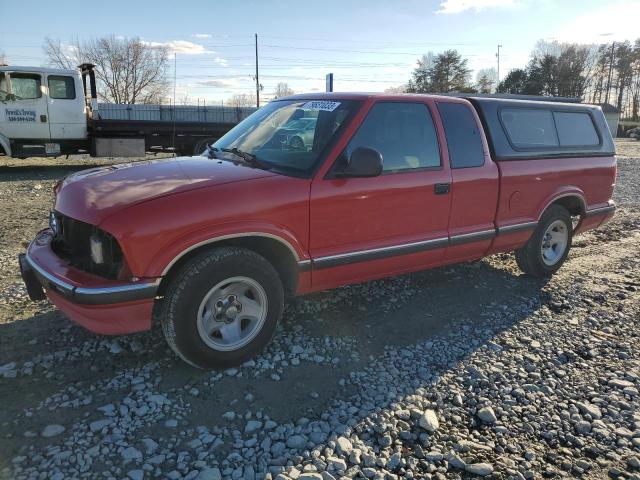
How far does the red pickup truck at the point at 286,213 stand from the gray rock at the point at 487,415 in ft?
4.58

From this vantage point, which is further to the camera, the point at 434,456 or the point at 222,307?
the point at 222,307

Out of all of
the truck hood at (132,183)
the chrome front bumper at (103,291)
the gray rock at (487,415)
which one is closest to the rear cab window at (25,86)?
the truck hood at (132,183)

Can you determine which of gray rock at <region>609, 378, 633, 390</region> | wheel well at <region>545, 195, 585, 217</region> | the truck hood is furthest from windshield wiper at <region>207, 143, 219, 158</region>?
wheel well at <region>545, 195, 585, 217</region>

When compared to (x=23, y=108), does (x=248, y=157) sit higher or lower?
lower

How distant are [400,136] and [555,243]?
8.75 ft

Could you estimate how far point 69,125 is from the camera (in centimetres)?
1303

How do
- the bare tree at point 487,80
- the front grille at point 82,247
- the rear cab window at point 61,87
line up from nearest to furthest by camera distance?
1. the front grille at point 82,247
2. the rear cab window at point 61,87
3. the bare tree at point 487,80

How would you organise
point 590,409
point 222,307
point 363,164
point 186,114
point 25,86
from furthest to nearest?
point 186,114 → point 25,86 → point 363,164 → point 222,307 → point 590,409

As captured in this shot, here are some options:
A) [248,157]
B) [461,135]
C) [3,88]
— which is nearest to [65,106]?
[3,88]

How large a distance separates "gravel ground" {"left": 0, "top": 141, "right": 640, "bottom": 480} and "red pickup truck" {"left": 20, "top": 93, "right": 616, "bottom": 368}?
0.39m

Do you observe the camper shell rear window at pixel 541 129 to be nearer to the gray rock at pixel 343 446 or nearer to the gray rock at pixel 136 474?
the gray rock at pixel 343 446

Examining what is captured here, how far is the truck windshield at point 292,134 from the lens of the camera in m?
3.66

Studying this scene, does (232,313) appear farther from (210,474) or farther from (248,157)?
(248,157)

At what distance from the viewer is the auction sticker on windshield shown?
12.9ft
